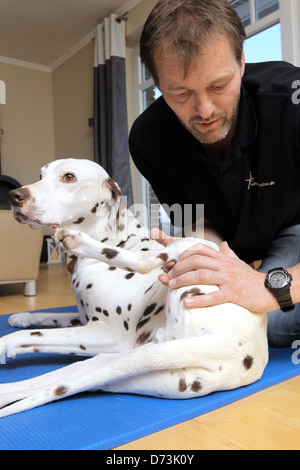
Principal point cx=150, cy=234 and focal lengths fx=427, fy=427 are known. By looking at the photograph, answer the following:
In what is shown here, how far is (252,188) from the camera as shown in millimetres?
1745

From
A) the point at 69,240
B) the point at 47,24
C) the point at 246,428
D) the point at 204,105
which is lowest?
the point at 246,428

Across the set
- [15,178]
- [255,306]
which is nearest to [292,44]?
[255,306]

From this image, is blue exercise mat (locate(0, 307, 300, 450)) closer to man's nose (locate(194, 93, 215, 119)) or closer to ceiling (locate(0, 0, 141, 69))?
man's nose (locate(194, 93, 215, 119))

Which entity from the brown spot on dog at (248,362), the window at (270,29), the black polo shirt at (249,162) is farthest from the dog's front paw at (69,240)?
the window at (270,29)

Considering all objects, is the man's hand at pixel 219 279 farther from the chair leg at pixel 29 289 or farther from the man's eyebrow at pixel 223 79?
the chair leg at pixel 29 289

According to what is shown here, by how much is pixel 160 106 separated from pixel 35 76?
6661mm

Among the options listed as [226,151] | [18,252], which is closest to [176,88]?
[226,151]

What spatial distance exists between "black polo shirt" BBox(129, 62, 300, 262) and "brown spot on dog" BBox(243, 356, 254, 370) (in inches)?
28.3

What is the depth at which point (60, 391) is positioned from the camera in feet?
3.80

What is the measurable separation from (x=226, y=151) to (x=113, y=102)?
14.4 feet

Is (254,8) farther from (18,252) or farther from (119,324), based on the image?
(119,324)

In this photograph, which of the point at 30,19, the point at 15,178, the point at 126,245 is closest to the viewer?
the point at 126,245
